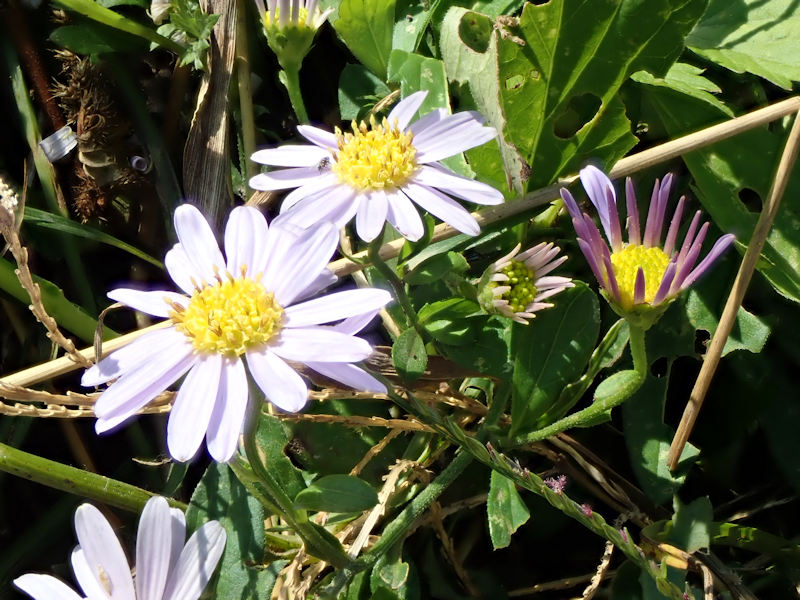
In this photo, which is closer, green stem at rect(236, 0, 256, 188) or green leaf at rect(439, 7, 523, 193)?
green leaf at rect(439, 7, 523, 193)

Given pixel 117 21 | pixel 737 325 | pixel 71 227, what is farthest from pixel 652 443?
pixel 117 21

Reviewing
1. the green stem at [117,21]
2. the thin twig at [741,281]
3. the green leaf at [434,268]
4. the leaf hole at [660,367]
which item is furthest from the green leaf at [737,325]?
the green stem at [117,21]

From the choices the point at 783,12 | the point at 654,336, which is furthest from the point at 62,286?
the point at 783,12

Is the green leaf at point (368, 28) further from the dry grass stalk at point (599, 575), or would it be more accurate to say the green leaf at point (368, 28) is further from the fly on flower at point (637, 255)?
the dry grass stalk at point (599, 575)

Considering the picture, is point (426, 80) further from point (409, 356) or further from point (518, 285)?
point (409, 356)

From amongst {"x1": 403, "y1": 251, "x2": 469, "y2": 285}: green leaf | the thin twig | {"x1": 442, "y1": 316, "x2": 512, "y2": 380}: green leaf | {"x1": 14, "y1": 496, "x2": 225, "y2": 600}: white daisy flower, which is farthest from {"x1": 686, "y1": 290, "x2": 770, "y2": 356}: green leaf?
{"x1": 14, "y1": 496, "x2": 225, "y2": 600}: white daisy flower

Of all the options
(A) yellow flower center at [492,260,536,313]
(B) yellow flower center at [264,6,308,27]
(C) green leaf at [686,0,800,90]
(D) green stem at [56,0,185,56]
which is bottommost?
(A) yellow flower center at [492,260,536,313]

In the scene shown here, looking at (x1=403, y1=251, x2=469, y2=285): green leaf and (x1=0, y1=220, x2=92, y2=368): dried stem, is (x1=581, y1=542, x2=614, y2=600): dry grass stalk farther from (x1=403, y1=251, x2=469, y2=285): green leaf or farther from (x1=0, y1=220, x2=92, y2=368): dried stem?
(x1=0, y1=220, x2=92, y2=368): dried stem
